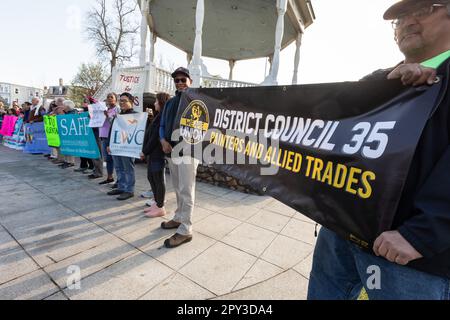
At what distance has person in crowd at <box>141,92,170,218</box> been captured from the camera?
12.2ft

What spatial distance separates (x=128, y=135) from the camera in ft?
15.0

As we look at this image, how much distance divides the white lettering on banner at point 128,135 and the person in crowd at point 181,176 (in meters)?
1.22

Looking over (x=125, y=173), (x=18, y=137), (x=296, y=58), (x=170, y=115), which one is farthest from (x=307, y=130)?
(x=18, y=137)

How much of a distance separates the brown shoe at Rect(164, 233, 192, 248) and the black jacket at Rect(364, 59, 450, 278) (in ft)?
8.03

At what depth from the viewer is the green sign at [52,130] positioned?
21.7ft

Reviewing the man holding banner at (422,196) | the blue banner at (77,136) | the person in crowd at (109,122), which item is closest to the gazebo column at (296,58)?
the person in crowd at (109,122)

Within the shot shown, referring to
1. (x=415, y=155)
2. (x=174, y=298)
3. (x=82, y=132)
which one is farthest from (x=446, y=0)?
(x=82, y=132)

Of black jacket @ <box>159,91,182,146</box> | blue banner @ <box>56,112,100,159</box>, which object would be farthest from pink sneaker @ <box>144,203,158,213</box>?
blue banner @ <box>56,112,100,159</box>

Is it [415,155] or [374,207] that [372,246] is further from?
[415,155]

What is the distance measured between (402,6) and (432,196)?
0.93 metres

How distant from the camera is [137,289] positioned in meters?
2.15

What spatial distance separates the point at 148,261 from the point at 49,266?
0.98 meters

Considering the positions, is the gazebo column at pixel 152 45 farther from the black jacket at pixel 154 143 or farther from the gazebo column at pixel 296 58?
the black jacket at pixel 154 143

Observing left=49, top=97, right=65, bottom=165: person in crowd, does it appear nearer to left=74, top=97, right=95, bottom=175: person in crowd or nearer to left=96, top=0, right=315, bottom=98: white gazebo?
left=74, top=97, right=95, bottom=175: person in crowd
